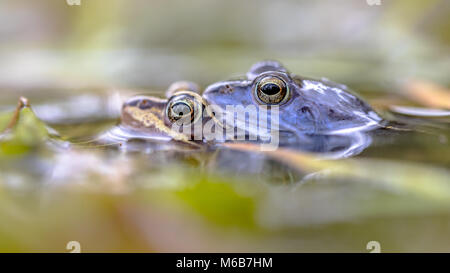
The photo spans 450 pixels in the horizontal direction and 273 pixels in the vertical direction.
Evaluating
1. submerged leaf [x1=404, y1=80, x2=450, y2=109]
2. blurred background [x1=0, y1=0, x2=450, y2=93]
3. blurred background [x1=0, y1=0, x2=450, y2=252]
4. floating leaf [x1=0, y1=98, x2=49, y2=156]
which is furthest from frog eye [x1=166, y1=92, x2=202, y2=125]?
blurred background [x1=0, y1=0, x2=450, y2=93]

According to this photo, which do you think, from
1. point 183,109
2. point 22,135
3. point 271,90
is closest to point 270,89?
point 271,90

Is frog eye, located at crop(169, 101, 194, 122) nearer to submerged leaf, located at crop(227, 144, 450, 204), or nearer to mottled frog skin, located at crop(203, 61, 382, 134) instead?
mottled frog skin, located at crop(203, 61, 382, 134)

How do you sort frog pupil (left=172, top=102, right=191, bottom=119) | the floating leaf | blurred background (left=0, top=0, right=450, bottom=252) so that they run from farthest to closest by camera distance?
frog pupil (left=172, top=102, right=191, bottom=119)
the floating leaf
blurred background (left=0, top=0, right=450, bottom=252)

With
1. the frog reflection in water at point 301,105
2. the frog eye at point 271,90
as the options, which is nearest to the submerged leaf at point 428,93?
the frog reflection in water at point 301,105

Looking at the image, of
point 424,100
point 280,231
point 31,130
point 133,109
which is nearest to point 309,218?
point 280,231

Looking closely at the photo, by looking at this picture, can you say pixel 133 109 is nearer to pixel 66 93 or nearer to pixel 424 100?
pixel 66 93

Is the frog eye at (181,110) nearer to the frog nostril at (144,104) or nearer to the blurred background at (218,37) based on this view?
the frog nostril at (144,104)

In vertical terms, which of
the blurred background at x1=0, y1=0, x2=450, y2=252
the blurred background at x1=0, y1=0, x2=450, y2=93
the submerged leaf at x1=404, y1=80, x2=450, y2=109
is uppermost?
the blurred background at x1=0, y1=0, x2=450, y2=93
